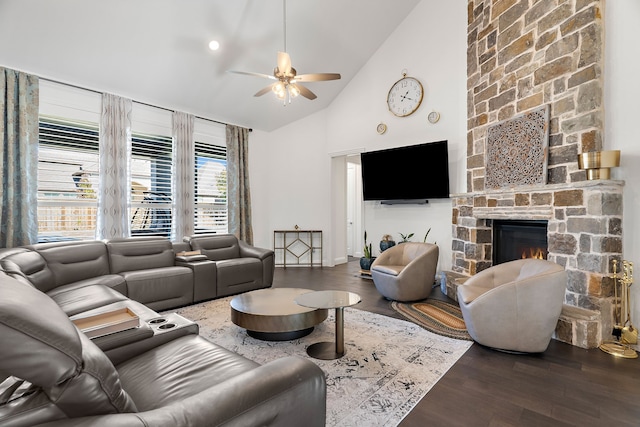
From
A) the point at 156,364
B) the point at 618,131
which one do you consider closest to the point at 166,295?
the point at 156,364

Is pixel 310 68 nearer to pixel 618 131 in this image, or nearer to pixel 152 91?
pixel 152 91

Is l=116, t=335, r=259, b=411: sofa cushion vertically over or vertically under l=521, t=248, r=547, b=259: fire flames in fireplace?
under

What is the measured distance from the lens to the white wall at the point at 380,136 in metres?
5.04

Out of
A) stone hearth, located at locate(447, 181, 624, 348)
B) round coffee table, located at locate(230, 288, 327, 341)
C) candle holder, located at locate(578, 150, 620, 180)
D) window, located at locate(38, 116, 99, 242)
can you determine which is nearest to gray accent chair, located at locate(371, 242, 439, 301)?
stone hearth, located at locate(447, 181, 624, 348)

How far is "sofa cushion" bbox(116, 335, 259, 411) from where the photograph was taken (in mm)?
1344

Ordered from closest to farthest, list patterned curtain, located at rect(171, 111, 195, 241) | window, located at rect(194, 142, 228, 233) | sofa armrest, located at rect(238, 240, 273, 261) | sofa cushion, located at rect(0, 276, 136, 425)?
sofa cushion, located at rect(0, 276, 136, 425) → sofa armrest, located at rect(238, 240, 273, 261) → patterned curtain, located at rect(171, 111, 195, 241) → window, located at rect(194, 142, 228, 233)

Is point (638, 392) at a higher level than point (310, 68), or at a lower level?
lower

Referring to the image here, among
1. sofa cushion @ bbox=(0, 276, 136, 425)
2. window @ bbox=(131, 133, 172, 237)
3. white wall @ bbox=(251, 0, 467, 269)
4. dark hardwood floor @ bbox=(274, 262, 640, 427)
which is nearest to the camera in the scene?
sofa cushion @ bbox=(0, 276, 136, 425)

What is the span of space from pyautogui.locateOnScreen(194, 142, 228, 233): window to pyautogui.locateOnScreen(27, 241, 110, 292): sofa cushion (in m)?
2.24

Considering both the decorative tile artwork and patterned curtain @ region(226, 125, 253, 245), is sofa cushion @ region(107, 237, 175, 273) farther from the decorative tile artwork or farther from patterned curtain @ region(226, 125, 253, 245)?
the decorative tile artwork

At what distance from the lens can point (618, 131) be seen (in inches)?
113

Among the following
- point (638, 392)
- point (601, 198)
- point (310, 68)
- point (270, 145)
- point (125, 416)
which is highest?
point (310, 68)

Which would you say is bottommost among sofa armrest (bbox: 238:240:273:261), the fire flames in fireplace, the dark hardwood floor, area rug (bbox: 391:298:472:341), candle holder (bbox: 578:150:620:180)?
the dark hardwood floor

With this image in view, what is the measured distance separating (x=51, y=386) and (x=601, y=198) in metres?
3.79
